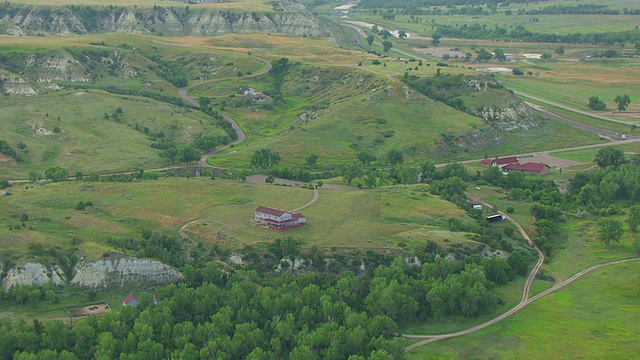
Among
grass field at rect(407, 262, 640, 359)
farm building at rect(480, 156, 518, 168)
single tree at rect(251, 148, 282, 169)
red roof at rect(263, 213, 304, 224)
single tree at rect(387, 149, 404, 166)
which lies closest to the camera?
grass field at rect(407, 262, 640, 359)

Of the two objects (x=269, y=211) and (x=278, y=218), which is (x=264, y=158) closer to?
(x=269, y=211)

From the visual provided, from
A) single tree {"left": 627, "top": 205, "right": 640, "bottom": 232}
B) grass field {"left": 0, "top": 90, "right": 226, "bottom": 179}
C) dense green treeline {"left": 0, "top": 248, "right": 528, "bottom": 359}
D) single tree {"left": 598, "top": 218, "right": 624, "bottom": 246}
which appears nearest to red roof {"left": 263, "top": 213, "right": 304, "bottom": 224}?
dense green treeline {"left": 0, "top": 248, "right": 528, "bottom": 359}

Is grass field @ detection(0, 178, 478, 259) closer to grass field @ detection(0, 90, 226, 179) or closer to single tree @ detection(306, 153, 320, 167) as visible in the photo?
single tree @ detection(306, 153, 320, 167)

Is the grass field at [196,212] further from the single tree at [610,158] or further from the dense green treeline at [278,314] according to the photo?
the single tree at [610,158]

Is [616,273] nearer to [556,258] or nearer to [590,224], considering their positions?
[556,258]

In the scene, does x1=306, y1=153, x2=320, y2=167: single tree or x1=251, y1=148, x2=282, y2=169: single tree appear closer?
x1=251, y1=148, x2=282, y2=169: single tree

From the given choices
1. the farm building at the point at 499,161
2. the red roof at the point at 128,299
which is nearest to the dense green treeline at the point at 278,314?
the red roof at the point at 128,299

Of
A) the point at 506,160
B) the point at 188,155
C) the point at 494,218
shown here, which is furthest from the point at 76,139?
the point at 506,160
